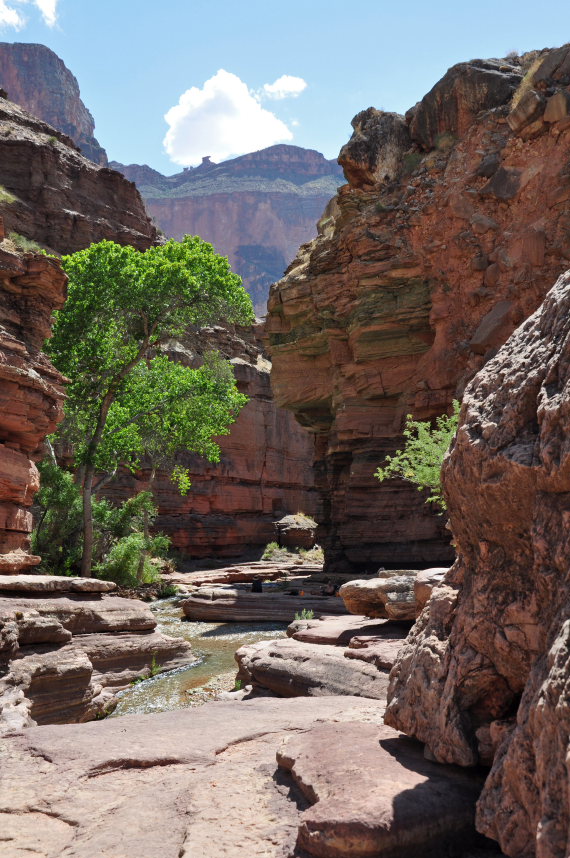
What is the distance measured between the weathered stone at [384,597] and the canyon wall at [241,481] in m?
27.7

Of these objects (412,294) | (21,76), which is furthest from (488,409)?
(21,76)

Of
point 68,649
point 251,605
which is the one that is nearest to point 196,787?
point 68,649

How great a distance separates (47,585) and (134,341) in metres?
13.7

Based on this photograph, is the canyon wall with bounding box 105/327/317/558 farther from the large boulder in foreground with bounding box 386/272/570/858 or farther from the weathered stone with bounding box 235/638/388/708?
the large boulder in foreground with bounding box 386/272/570/858

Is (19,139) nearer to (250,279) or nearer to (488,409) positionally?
(488,409)

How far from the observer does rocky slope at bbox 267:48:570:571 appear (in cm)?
2206

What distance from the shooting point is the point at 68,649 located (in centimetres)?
948

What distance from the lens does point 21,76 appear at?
127188 millimetres

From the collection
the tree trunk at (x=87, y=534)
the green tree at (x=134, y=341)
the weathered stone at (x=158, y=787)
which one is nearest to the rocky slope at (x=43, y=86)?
the green tree at (x=134, y=341)

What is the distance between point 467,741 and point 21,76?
152632 millimetres

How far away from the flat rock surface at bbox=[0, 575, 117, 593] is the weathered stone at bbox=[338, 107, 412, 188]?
21.7 m

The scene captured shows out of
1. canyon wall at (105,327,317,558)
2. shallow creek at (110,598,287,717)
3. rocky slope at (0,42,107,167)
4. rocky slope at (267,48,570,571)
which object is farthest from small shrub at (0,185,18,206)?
rocky slope at (0,42,107,167)

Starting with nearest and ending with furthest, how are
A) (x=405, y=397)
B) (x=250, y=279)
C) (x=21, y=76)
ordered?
(x=405, y=397) < (x=21, y=76) < (x=250, y=279)

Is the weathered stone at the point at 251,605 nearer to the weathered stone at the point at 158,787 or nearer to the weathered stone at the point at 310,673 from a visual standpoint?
the weathered stone at the point at 310,673
